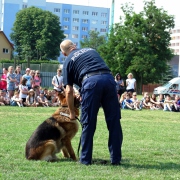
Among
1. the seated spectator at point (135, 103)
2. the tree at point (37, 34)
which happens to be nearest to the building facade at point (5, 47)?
the tree at point (37, 34)

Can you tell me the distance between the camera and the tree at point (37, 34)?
86.3 meters

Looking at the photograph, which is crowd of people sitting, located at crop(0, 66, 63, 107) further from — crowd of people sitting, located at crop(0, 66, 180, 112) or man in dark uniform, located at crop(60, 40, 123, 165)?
man in dark uniform, located at crop(60, 40, 123, 165)

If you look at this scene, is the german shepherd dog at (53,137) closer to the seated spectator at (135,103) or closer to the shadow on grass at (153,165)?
the shadow on grass at (153,165)

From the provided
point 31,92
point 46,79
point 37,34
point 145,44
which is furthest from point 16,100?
point 37,34

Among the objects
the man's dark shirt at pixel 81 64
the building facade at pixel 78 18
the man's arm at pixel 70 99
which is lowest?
the man's arm at pixel 70 99

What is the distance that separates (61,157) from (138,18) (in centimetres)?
5352

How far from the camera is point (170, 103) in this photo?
78.4ft

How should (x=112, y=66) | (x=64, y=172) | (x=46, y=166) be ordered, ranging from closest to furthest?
(x=64, y=172)
(x=46, y=166)
(x=112, y=66)

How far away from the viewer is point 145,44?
59.4 metres

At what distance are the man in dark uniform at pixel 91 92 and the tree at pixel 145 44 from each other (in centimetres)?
5142

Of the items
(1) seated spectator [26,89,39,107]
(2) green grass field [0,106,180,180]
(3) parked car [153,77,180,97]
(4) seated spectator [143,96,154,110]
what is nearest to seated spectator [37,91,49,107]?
(1) seated spectator [26,89,39,107]

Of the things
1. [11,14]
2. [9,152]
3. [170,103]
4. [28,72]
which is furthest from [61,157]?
[11,14]

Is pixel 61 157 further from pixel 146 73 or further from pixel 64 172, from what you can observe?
pixel 146 73

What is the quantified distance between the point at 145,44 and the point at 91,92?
175ft
